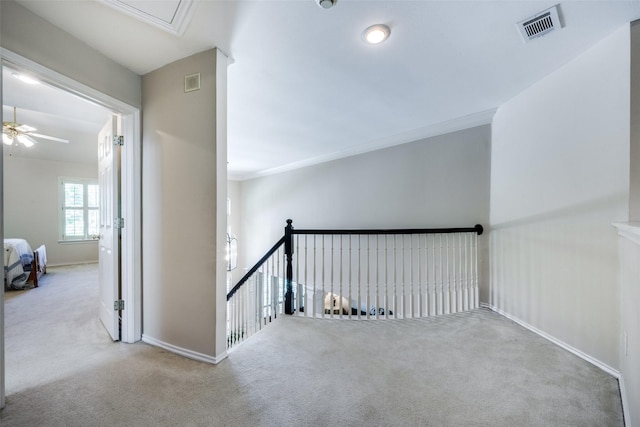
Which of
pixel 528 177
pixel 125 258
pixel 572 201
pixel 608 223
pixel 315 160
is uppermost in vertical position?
pixel 315 160

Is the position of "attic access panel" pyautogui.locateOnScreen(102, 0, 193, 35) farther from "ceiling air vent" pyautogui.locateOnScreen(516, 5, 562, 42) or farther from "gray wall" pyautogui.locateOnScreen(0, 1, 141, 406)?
"ceiling air vent" pyautogui.locateOnScreen(516, 5, 562, 42)

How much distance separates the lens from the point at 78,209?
19.5 feet

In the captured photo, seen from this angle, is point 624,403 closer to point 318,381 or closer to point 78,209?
point 318,381

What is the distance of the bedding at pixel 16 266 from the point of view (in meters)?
3.62

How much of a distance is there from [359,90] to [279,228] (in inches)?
167

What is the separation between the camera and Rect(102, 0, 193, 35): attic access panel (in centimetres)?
142

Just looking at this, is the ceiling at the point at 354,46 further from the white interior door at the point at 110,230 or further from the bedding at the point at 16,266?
the bedding at the point at 16,266

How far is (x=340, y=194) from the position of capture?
4605 mm

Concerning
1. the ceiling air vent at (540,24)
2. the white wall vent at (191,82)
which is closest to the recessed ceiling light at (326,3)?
the white wall vent at (191,82)

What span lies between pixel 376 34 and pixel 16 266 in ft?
17.9

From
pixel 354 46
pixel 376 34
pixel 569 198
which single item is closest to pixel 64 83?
pixel 354 46

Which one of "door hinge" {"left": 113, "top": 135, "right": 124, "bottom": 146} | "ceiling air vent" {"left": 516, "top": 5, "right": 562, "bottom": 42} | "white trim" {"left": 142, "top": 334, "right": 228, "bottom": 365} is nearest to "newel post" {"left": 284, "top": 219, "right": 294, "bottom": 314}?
"white trim" {"left": 142, "top": 334, "right": 228, "bottom": 365}

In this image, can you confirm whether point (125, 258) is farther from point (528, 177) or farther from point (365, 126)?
point (528, 177)

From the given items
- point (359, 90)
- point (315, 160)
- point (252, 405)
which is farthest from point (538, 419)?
point (315, 160)
